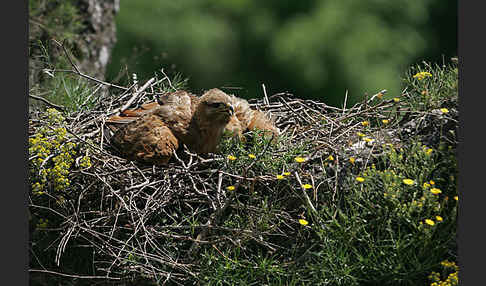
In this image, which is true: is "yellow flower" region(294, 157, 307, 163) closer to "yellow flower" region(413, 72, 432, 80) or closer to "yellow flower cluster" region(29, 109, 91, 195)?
"yellow flower" region(413, 72, 432, 80)

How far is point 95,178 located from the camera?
2.72 meters

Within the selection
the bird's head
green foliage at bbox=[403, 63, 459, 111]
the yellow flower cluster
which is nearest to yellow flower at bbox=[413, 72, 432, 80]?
green foliage at bbox=[403, 63, 459, 111]

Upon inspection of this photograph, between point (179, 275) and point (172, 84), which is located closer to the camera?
point (179, 275)

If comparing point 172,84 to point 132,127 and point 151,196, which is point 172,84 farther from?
point 151,196

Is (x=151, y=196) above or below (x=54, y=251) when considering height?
above

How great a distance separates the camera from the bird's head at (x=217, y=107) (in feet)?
9.10

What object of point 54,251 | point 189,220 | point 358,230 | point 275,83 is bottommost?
point 275,83

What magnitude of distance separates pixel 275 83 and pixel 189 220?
5.69 meters

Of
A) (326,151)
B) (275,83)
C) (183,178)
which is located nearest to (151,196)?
(183,178)

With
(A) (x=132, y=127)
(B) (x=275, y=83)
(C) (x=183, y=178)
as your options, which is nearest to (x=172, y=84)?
(A) (x=132, y=127)

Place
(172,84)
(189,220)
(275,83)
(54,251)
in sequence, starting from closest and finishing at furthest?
1. (189,220)
2. (54,251)
3. (172,84)
4. (275,83)

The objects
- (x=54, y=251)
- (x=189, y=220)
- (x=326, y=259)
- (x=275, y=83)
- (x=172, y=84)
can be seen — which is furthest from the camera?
(x=275, y=83)

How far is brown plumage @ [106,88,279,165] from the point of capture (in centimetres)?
282

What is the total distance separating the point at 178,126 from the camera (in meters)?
2.91
